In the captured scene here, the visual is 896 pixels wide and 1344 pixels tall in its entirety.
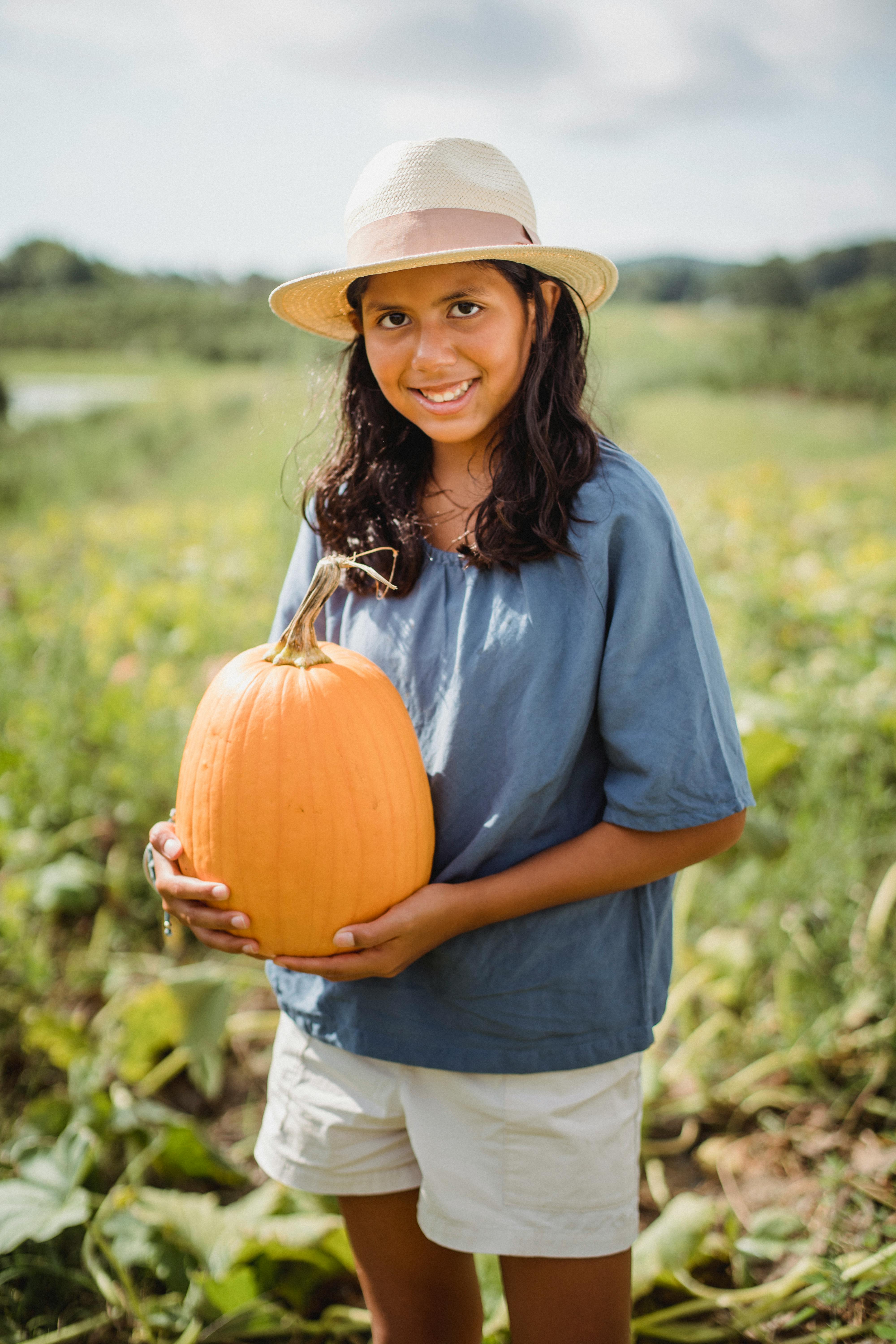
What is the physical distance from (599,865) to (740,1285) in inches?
41.3

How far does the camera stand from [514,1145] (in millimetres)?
1214

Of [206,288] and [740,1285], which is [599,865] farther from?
[206,288]

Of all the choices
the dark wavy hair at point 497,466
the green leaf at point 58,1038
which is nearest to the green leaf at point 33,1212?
the green leaf at point 58,1038

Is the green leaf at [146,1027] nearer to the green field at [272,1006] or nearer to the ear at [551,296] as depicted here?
the green field at [272,1006]

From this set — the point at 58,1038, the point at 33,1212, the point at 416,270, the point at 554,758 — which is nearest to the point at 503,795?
the point at 554,758

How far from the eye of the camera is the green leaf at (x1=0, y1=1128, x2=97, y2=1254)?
4.78 ft

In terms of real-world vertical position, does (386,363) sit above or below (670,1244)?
above

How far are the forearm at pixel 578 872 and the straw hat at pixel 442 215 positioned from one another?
70cm

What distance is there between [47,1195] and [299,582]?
3.65 ft

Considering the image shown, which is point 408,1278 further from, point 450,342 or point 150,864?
point 450,342

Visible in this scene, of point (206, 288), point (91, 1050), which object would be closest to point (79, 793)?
point (91, 1050)

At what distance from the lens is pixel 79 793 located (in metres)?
2.63

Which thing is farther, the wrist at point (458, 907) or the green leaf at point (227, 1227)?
the green leaf at point (227, 1227)

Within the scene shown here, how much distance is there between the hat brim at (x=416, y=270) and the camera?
1082 millimetres
